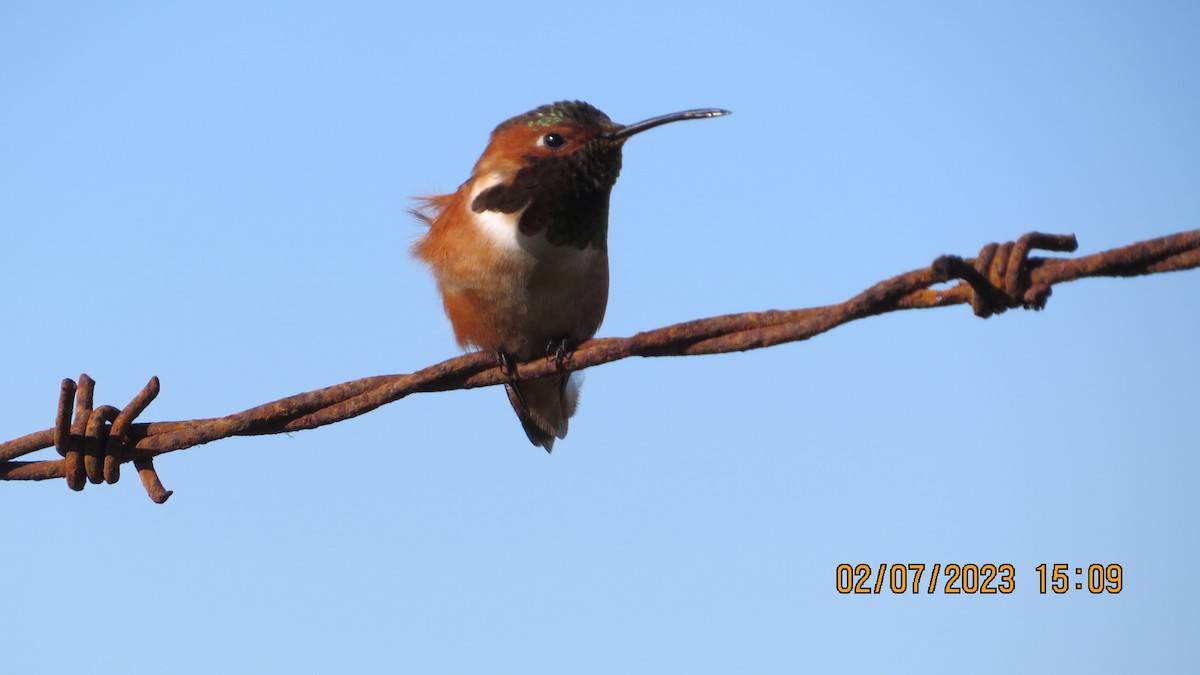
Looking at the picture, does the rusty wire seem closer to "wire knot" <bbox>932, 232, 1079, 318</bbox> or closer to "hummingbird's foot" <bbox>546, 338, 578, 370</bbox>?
"wire knot" <bbox>932, 232, 1079, 318</bbox>

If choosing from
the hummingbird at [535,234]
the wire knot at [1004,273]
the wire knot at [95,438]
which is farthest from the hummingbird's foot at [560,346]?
the wire knot at [1004,273]

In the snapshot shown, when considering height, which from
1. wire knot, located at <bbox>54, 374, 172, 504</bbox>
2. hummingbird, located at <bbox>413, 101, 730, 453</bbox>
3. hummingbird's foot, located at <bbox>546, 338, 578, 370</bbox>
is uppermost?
hummingbird, located at <bbox>413, 101, 730, 453</bbox>

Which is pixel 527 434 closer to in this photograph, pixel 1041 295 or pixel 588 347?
pixel 588 347

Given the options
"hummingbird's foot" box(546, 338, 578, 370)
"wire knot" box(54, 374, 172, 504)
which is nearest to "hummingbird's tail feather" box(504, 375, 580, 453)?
"hummingbird's foot" box(546, 338, 578, 370)

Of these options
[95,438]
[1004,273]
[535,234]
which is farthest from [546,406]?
[1004,273]

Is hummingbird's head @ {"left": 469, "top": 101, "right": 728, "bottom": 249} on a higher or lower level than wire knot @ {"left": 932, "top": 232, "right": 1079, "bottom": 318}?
higher

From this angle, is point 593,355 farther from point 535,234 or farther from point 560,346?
point 560,346

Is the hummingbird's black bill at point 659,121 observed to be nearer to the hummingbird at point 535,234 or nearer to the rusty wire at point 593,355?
the hummingbird at point 535,234
